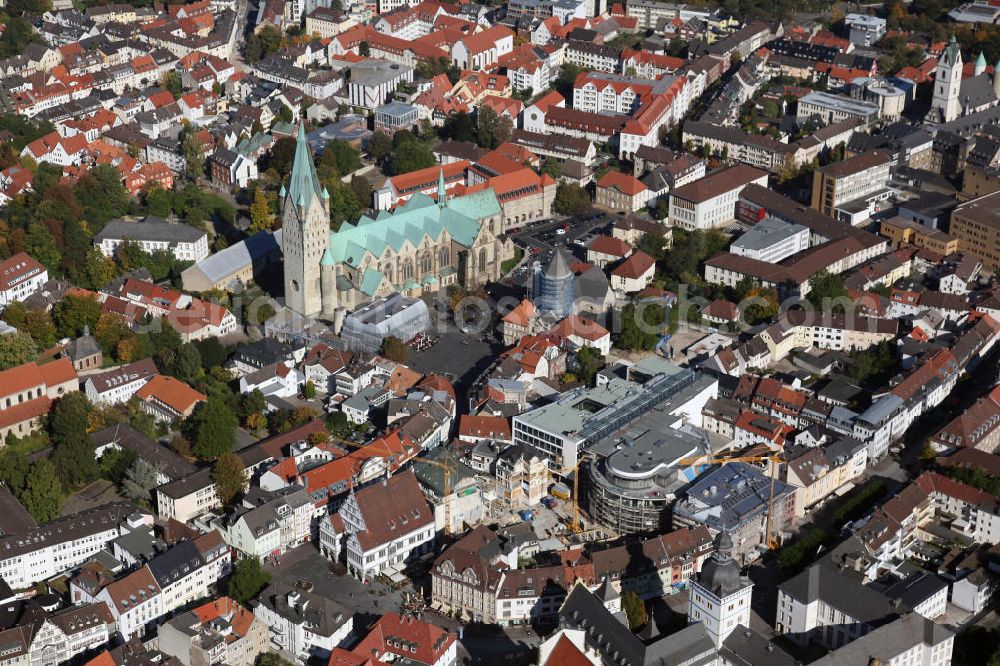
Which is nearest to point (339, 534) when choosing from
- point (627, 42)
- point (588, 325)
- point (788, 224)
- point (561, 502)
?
point (561, 502)

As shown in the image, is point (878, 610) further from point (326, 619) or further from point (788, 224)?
point (788, 224)

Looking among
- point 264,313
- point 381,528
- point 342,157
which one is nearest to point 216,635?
point 381,528

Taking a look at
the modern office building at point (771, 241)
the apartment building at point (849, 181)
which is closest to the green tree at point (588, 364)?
the modern office building at point (771, 241)

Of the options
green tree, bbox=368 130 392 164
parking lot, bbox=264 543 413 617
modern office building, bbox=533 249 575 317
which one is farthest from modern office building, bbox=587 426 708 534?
green tree, bbox=368 130 392 164

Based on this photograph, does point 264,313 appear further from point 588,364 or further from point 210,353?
point 588,364

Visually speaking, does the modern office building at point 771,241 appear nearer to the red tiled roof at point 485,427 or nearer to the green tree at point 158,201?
the red tiled roof at point 485,427

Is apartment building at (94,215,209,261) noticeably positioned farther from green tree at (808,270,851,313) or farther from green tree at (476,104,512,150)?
green tree at (808,270,851,313)
